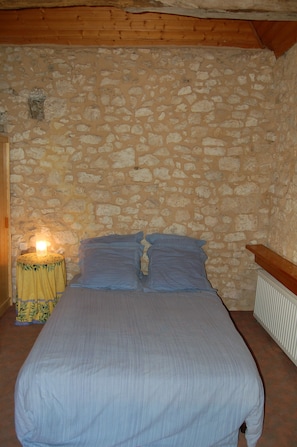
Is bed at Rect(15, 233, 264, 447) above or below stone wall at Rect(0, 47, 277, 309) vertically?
below

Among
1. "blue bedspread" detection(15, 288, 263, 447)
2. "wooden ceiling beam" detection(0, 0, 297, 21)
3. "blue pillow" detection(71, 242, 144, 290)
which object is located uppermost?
"wooden ceiling beam" detection(0, 0, 297, 21)

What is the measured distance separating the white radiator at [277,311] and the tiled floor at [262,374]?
12 centimetres

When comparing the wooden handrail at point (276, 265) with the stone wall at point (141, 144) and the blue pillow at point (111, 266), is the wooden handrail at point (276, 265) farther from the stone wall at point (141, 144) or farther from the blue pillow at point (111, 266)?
the blue pillow at point (111, 266)

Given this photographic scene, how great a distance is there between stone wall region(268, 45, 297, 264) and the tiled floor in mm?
862

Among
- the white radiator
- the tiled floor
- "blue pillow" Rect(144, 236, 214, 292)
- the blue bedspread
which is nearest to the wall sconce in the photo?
the tiled floor

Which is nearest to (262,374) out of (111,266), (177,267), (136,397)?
(177,267)

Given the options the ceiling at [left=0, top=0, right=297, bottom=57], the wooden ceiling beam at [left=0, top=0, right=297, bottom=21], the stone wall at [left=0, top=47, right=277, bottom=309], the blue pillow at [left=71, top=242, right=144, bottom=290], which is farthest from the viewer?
the stone wall at [left=0, top=47, right=277, bottom=309]

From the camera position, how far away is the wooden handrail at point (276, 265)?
2992 mm

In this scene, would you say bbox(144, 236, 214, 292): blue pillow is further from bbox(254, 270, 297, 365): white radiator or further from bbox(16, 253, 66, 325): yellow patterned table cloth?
bbox(16, 253, 66, 325): yellow patterned table cloth

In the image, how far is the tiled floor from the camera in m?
2.27

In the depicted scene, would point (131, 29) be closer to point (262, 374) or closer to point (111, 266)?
point (111, 266)

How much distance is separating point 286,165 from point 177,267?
1.46 metres

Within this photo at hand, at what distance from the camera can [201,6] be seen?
95.0 inches

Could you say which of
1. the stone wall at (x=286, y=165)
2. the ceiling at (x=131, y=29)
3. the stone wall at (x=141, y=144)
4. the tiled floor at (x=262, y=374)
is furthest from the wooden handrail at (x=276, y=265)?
the ceiling at (x=131, y=29)
